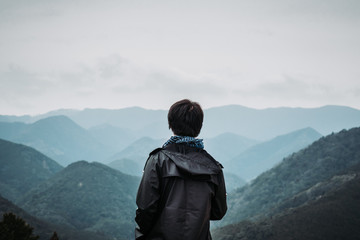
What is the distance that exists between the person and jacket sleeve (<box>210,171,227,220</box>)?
0.33 feet

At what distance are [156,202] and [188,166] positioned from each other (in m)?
0.51

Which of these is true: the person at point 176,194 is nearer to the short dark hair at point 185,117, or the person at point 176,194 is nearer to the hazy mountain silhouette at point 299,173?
the short dark hair at point 185,117

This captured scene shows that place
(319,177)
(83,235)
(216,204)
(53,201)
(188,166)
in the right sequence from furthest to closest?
(53,201), (319,177), (83,235), (216,204), (188,166)

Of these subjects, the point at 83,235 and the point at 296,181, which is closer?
the point at 83,235

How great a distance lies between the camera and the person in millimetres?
3145

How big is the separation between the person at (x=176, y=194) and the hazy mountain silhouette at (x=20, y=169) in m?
→ 113

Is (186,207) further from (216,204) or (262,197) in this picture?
(262,197)

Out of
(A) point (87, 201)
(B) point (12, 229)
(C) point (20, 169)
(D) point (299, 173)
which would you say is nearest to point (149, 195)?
(B) point (12, 229)

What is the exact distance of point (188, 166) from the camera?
10.3 ft

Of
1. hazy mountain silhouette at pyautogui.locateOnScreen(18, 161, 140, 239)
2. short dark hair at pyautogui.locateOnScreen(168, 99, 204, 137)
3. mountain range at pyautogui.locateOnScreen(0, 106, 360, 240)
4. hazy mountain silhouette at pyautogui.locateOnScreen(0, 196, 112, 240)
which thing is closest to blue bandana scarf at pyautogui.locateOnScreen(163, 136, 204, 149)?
short dark hair at pyautogui.locateOnScreen(168, 99, 204, 137)

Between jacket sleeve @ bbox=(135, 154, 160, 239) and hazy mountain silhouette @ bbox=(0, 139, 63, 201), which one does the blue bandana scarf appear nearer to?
jacket sleeve @ bbox=(135, 154, 160, 239)

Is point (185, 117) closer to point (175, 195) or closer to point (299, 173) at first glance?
point (175, 195)

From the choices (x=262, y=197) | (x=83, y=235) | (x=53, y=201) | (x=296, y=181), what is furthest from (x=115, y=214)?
(x=296, y=181)

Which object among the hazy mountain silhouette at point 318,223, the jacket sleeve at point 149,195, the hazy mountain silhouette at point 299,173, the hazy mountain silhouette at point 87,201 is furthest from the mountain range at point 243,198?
the jacket sleeve at point 149,195
